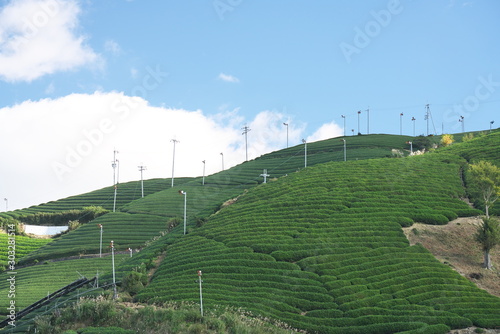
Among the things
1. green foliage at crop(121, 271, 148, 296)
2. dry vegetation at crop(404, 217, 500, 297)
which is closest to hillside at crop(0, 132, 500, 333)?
dry vegetation at crop(404, 217, 500, 297)

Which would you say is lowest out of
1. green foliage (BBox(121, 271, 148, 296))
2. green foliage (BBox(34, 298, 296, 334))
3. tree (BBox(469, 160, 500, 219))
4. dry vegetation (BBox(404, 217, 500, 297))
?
green foliage (BBox(34, 298, 296, 334))

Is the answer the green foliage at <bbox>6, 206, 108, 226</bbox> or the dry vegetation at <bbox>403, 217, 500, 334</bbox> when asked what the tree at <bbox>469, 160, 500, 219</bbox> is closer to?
the dry vegetation at <bbox>403, 217, 500, 334</bbox>

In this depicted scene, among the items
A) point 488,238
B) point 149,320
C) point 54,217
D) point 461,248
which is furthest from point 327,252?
point 54,217

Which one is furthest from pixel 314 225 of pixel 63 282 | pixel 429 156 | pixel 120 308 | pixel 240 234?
pixel 429 156

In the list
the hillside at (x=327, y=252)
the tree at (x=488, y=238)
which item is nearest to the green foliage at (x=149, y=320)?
the hillside at (x=327, y=252)

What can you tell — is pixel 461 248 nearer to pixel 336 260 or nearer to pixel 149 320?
pixel 336 260

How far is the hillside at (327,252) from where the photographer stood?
133ft

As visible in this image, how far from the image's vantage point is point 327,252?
49.3m

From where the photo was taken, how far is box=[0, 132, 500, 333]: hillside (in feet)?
133

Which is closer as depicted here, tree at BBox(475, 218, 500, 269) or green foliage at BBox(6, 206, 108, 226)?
tree at BBox(475, 218, 500, 269)

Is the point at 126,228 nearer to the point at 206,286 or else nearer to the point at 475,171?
the point at 206,286

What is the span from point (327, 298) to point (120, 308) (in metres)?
16.6

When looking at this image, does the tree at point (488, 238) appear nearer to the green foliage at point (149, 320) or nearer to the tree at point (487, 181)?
the tree at point (487, 181)

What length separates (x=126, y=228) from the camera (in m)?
82.6
